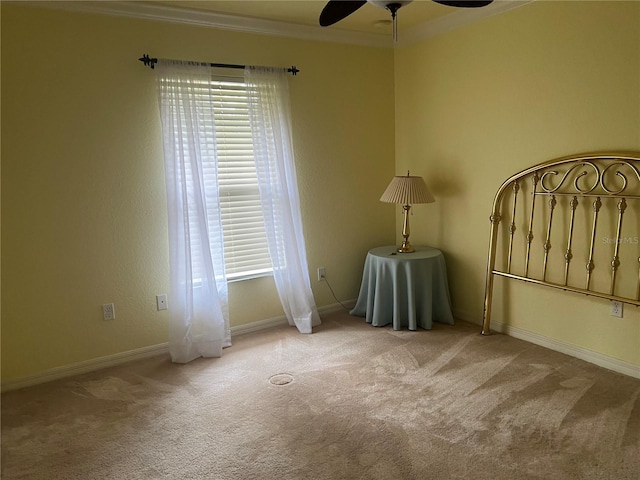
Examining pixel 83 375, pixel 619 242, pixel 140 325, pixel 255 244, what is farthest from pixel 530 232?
pixel 83 375

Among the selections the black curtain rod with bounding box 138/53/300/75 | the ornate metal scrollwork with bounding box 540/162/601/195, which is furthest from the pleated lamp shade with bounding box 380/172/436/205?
the black curtain rod with bounding box 138/53/300/75

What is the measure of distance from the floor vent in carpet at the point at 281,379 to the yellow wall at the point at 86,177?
2.88ft

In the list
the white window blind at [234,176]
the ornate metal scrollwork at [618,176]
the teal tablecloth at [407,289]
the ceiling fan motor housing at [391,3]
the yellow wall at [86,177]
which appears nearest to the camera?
the ceiling fan motor housing at [391,3]

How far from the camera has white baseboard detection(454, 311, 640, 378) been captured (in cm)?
307

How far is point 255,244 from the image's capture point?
3.97 metres

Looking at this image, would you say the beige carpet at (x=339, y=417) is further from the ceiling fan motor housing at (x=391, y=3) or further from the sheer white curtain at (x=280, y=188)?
the ceiling fan motor housing at (x=391, y=3)

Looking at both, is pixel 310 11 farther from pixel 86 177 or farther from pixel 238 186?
pixel 86 177

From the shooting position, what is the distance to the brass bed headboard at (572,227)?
2959 mm

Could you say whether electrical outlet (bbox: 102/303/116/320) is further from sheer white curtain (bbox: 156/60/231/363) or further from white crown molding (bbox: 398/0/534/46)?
white crown molding (bbox: 398/0/534/46)

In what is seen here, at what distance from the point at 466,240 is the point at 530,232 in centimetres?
64

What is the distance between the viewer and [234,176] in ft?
12.5

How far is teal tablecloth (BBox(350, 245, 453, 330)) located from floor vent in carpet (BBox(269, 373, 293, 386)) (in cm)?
107

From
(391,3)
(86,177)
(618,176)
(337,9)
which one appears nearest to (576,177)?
(618,176)

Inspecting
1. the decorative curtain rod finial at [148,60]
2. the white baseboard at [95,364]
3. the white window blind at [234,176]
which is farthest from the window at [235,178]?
the white baseboard at [95,364]
